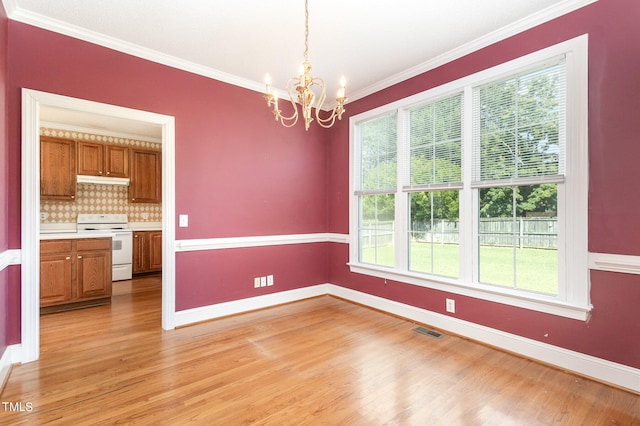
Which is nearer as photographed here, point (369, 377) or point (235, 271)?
point (369, 377)

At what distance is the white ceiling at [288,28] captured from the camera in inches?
93.7

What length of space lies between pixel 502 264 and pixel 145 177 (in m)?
6.12

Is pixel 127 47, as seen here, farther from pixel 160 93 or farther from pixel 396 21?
pixel 396 21

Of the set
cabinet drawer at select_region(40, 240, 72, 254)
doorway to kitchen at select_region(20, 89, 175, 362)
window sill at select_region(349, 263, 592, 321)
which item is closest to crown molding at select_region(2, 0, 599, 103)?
doorway to kitchen at select_region(20, 89, 175, 362)

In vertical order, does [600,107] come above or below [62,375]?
above

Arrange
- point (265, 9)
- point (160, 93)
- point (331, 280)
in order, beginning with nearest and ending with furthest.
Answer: point (265, 9)
point (160, 93)
point (331, 280)

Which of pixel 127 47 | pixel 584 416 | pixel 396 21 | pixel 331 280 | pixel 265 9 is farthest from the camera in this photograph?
pixel 331 280

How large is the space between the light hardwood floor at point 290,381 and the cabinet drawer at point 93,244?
99cm

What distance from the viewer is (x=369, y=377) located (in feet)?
7.45

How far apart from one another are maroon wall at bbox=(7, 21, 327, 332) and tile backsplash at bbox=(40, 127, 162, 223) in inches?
125

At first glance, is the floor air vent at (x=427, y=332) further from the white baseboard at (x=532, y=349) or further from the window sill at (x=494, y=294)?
the window sill at (x=494, y=294)

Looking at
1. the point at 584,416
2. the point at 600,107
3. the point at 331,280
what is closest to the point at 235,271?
the point at 331,280

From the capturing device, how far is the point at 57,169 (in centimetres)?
492

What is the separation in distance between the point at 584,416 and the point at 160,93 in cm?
437
